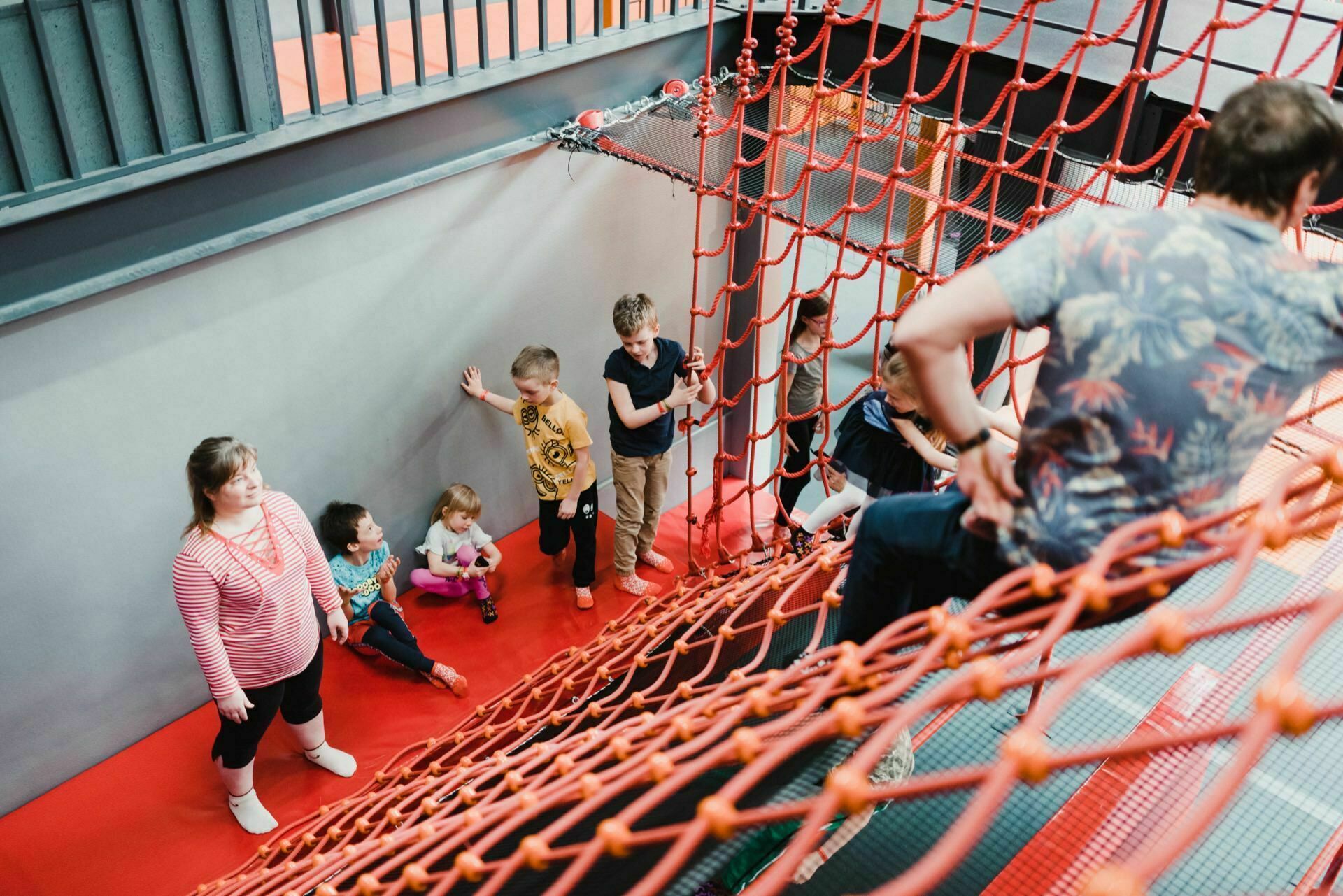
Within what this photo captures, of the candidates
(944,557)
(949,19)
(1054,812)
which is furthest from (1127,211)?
(949,19)

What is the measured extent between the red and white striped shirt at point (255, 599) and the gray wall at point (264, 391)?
496 millimetres

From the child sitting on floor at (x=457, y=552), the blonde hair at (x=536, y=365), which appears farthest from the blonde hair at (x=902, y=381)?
the child sitting on floor at (x=457, y=552)

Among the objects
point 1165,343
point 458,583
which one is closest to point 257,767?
point 458,583

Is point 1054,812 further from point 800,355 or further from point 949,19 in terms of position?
point 949,19

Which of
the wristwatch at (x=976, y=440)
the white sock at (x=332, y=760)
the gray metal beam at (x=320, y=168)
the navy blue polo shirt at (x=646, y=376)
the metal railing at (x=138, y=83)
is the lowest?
the white sock at (x=332, y=760)

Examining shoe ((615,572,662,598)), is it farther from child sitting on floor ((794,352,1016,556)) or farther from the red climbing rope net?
child sitting on floor ((794,352,1016,556))

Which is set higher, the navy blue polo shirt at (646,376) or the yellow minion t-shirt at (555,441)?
the navy blue polo shirt at (646,376)

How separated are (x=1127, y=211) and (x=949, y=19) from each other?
2.99m

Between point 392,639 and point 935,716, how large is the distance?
6.42 feet

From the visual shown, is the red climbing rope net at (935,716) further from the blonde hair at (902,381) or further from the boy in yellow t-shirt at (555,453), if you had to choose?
the boy in yellow t-shirt at (555,453)

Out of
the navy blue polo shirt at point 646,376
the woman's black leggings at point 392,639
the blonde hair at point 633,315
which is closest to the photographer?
the blonde hair at point 633,315

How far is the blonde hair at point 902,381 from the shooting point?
2.25 m

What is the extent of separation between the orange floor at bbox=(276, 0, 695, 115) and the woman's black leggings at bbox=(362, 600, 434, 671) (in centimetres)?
145

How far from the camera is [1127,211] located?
995 millimetres
